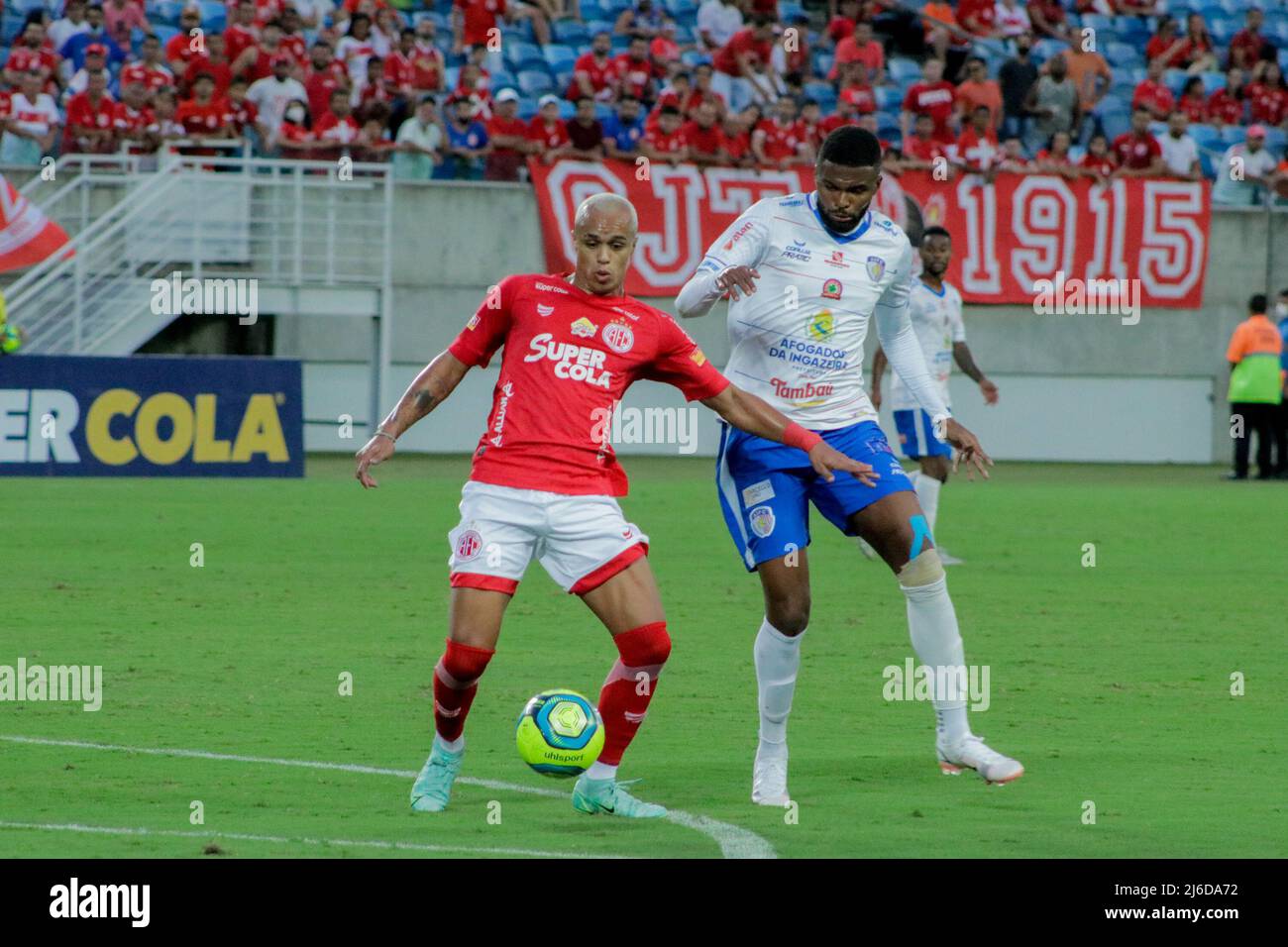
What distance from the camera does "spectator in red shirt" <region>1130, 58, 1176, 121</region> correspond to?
30.2 m

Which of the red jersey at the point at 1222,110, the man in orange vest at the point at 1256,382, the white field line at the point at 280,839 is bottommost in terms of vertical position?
the white field line at the point at 280,839

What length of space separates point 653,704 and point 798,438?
102 inches

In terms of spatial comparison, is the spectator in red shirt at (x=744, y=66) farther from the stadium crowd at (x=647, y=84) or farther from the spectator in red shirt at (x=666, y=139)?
the spectator in red shirt at (x=666, y=139)

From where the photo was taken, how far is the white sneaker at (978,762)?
24.6 feet

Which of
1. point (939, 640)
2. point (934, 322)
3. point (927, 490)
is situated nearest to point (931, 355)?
point (934, 322)

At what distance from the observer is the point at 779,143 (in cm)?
2717

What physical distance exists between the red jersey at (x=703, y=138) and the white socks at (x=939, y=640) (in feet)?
64.7

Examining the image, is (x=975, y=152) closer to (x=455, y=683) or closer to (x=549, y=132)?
(x=549, y=132)

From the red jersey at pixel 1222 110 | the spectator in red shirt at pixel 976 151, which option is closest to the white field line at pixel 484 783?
the spectator in red shirt at pixel 976 151

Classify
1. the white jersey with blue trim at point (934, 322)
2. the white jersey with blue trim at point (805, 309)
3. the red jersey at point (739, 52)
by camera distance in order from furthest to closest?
the red jersey at point (739, 52) < the white jersey with blue trim at point (934, 322) < the white jersey with blue trim at point (805, 309)

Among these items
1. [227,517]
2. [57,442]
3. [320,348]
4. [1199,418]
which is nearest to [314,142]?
[320,348]

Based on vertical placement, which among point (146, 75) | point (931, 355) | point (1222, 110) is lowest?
point (931, 355)

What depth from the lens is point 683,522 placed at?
1878 cm
